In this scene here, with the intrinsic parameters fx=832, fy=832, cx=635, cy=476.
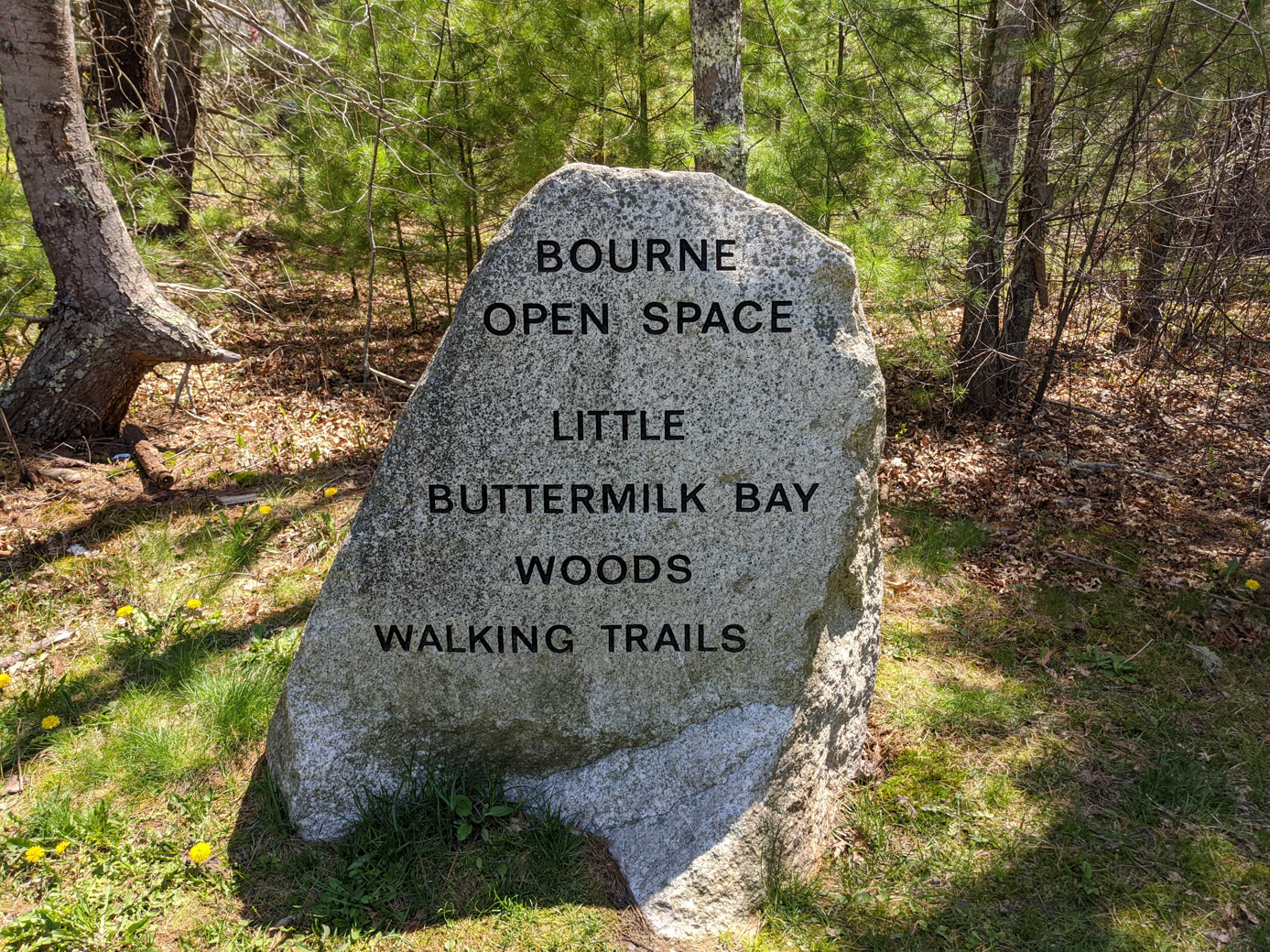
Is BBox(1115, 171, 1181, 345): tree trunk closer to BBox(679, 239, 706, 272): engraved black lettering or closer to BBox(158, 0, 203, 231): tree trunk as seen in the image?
BBox(679, 239, 706, 272): engraved black lettering

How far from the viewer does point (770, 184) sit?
17.5ft

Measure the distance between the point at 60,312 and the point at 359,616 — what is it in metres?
3.48

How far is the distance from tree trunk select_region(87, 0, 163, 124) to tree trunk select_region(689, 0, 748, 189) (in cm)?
444

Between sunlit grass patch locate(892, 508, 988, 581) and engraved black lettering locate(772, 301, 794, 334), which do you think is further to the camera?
sunlit grass patch locate(892, 508, 988, 581)

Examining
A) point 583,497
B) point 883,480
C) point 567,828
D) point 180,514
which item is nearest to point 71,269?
point 180,514

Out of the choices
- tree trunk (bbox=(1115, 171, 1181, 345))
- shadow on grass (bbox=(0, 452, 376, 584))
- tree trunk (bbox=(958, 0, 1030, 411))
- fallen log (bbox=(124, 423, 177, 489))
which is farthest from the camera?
tree trunk (bbox=(958, 0, 1030, 411))

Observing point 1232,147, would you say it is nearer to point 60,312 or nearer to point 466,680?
point 466,680

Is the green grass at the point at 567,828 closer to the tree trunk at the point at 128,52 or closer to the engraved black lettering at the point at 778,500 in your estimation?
the engraved black lettering at the point at 778,500

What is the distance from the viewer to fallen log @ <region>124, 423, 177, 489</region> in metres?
4.79

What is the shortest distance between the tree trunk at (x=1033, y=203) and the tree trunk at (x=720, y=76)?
189cm

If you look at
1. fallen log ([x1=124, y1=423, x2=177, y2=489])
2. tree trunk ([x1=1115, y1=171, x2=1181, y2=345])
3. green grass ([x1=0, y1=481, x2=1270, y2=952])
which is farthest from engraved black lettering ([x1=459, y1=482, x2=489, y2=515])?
tree trunk ([x1=1115, y1=171, x2=1181, y2=345])

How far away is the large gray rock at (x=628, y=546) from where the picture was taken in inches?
101

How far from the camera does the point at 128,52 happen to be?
711 cm

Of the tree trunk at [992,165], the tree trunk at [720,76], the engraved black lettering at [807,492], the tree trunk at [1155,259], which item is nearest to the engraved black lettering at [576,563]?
the engraved black lettering at [807,492]
